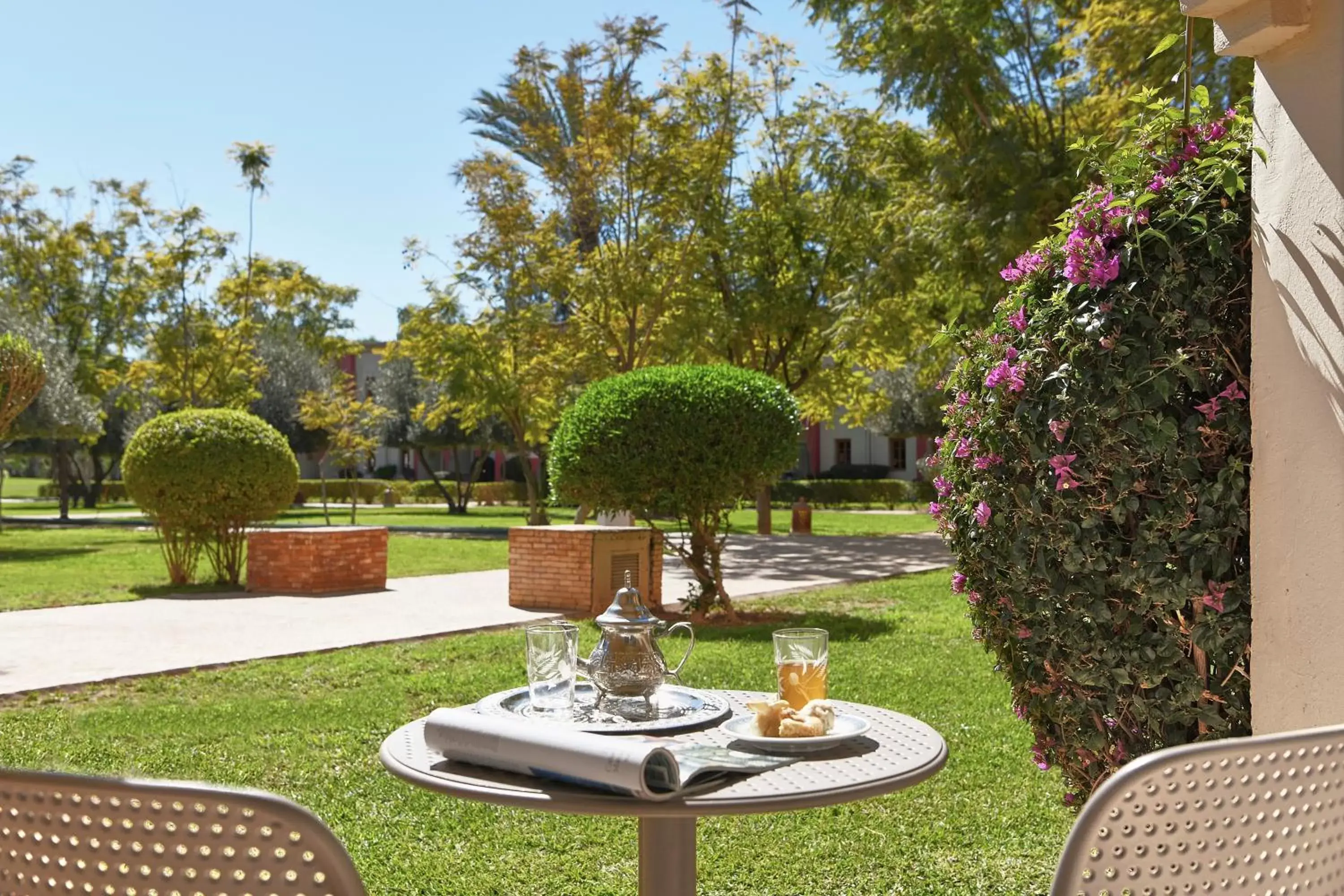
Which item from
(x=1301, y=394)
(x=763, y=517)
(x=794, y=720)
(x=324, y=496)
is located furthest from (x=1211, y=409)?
(x=324, y=496)

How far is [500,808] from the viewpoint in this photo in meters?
4.84

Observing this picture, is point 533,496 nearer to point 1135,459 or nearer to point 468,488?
point 468,488

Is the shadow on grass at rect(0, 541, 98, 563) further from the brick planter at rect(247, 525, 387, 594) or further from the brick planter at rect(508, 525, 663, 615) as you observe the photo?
the brick planter at rect(508, 525, 663, 615)

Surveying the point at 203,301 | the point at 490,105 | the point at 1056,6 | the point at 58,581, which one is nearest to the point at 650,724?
the point at 58,581

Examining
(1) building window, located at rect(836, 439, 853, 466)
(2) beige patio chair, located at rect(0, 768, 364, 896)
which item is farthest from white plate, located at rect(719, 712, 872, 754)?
(1) building window, located at rect(836, 439, 853, 466)

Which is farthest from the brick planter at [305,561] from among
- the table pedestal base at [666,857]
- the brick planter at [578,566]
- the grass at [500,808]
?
the table pedestal base at [666,857]

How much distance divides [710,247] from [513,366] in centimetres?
556

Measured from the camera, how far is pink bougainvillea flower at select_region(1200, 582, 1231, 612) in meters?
2.67

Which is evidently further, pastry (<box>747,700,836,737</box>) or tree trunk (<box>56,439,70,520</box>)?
tree trunk (<box>56,439,70,520</box>)

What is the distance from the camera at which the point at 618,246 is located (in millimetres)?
20703

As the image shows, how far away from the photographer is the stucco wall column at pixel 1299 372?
2475 millimetres

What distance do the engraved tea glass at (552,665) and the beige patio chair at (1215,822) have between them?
1342 millimetres

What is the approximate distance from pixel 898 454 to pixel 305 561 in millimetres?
36459

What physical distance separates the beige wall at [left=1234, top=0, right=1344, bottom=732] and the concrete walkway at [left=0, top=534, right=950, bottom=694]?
7075mm
